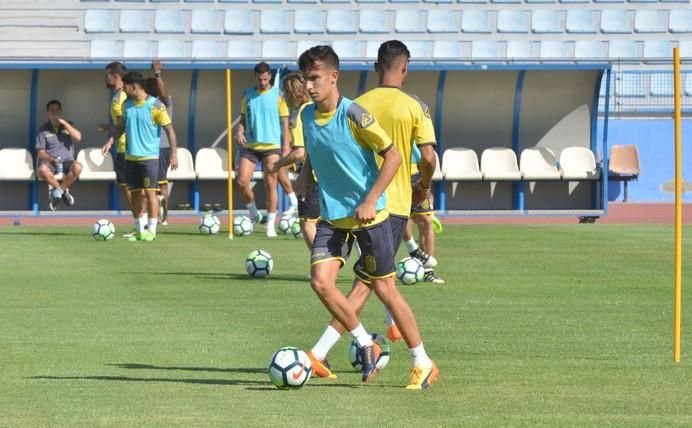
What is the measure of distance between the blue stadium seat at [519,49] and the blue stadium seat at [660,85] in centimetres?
367

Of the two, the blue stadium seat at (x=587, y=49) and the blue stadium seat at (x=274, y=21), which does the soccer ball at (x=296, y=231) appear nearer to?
the blue stadium seat at (x=274, y=21)

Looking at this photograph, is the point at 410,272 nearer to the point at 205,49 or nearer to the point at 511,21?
the point at 205,49

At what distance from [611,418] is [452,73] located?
22382mm

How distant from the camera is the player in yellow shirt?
825cm

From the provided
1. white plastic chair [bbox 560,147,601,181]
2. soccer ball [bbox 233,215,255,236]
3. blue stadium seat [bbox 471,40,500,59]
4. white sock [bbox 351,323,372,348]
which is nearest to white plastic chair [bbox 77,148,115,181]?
soccer ball [bbox 233,215,255,236]

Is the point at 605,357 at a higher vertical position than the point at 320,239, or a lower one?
lower

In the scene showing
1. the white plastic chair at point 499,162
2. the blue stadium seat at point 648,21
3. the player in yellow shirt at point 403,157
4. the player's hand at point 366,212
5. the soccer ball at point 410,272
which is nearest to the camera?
the player's hand at point 366,212

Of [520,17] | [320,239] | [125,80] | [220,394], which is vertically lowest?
[220,394]

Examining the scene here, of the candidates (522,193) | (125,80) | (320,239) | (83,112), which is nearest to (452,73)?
(522,193)

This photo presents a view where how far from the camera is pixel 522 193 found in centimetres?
2894

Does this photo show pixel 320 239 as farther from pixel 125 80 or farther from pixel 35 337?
pixel 125 80

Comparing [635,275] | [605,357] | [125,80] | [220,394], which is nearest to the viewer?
[220,394]

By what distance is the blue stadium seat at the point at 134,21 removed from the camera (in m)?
36.3

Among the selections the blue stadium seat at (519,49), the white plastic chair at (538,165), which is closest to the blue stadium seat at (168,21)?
the blue stadium seat at (519,49)
